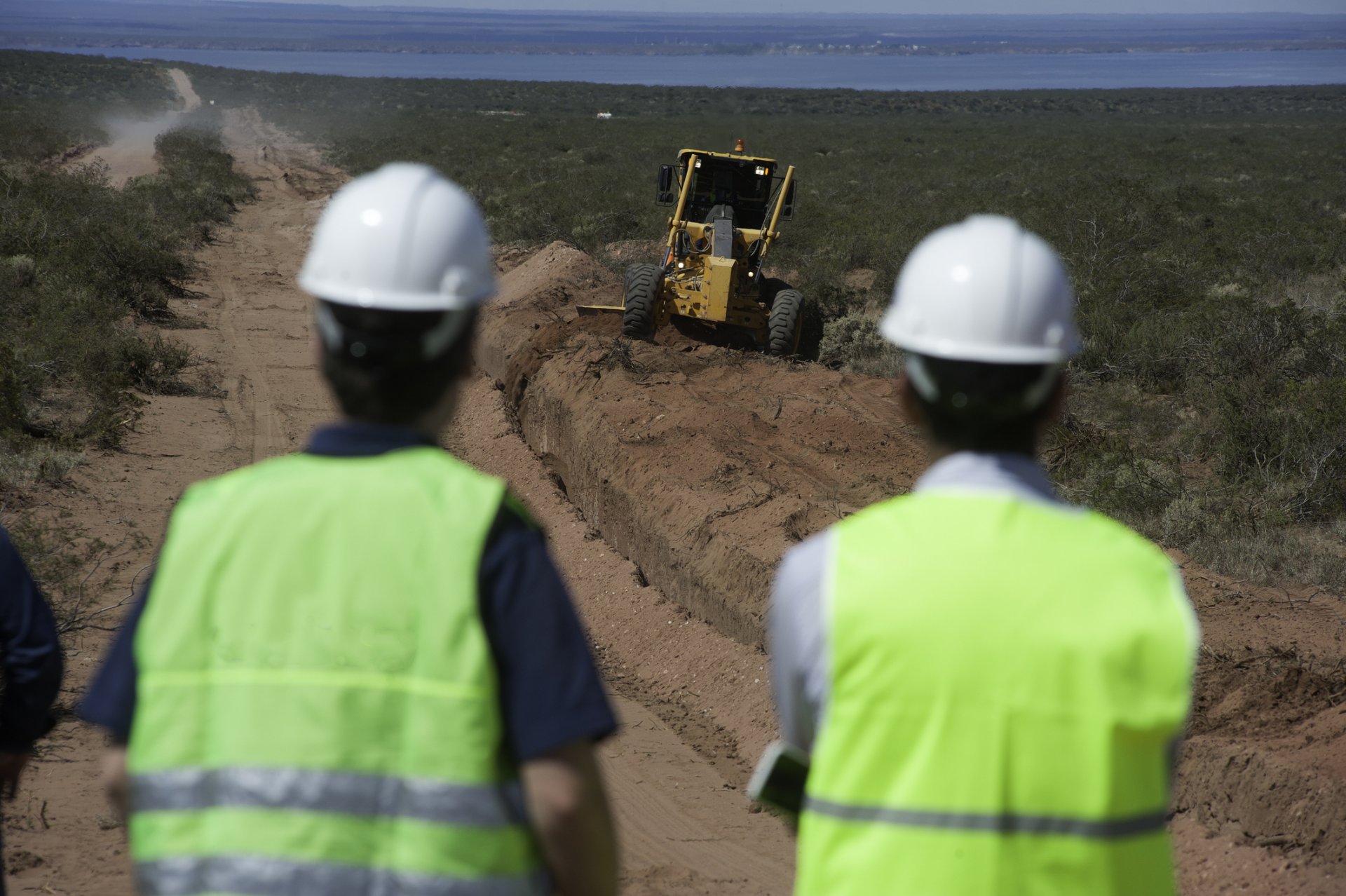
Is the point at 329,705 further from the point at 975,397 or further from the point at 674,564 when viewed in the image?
the point at 674,564

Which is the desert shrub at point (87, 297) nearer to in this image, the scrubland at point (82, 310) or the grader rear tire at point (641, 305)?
the scrubland at point (82, 310)

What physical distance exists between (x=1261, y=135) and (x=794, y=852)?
6542 centimetres

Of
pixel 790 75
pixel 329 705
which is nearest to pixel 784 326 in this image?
pixel 329 705

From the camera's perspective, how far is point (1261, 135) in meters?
60.8

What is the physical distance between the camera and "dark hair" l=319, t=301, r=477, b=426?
6.09 ft

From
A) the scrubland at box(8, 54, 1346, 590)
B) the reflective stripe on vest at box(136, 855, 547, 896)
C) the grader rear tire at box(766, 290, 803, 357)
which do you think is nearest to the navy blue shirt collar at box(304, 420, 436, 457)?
the reflective stripe on vest at box(136, 855, 547, 896)

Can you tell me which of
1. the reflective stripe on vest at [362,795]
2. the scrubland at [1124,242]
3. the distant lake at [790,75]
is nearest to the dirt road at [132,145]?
the scrubland at [1124,242]

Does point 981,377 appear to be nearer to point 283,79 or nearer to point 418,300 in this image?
point 418,300

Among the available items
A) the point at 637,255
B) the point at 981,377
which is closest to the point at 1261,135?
the point at 637,255

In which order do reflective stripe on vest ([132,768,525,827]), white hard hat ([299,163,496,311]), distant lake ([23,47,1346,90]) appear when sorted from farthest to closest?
distant lake ([23,47,1346,90]) < white hard hat ([299,163,496,311]) < reflective stripe on vest ([132,768,525,827])

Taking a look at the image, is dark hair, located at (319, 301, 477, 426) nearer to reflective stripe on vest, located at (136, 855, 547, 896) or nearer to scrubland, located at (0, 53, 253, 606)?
reflective stripe on vest, located at (136, 855, 547, 896)

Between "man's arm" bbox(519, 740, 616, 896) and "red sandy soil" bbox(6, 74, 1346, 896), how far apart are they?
372cm

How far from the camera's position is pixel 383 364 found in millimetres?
1866

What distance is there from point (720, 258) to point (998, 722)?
42.9ft
